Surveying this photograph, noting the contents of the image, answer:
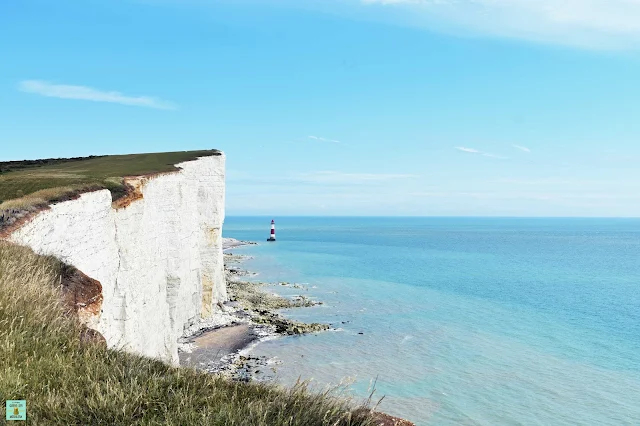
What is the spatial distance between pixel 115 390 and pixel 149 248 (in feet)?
70.1

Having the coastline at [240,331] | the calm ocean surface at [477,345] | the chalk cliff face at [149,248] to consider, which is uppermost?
the chalk cliff face at [149,248]

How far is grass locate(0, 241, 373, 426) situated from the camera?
488cm

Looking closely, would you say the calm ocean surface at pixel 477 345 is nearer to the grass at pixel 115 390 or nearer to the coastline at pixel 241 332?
the grass at pixel 115 390

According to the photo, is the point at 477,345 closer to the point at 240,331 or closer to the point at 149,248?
the point at 240,331

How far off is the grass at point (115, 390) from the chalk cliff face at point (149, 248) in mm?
1318

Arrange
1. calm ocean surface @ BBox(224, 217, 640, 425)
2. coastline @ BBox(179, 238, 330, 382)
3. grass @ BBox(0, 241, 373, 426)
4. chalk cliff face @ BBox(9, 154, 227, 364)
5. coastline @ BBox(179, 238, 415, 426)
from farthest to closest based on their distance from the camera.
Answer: coastline @ BBox(179, 238, 330, 382), coastline @ BBox(179, 238, 415, 426), calm ocean surface @ BBox(224, 217, 640, 425), chalk cliff face @ BBox(9, 154, 227, 364), grass @ BBox(0, 241, 373, 426)

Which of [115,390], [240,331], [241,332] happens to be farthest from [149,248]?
[115,390]

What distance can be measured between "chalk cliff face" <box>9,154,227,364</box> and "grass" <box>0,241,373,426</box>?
1318 millimetres

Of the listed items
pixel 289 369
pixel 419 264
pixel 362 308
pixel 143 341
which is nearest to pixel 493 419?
pixel 289 369

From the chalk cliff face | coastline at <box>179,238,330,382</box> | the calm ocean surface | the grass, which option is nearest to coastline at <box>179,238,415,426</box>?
coastline at <box>179,238,330,382</box>

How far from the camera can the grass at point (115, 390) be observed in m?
4.88

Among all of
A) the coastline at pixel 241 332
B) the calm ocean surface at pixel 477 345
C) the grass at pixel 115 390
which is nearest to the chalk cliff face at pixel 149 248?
the grass at pixel 115 390

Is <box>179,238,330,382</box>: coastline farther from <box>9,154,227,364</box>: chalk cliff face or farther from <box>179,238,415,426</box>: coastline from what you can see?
<box>9,154,227,364</box>: chalk cliff face

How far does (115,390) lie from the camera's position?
A: 5070 millimetres
